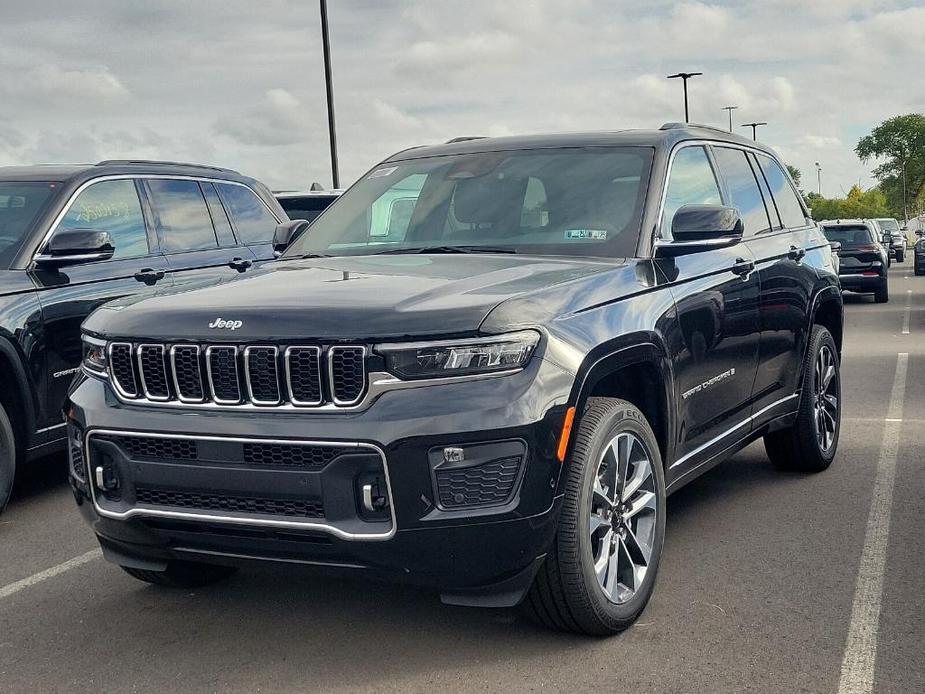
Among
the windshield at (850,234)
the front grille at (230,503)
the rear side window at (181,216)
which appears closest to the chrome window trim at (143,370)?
the front grille at (230,503)

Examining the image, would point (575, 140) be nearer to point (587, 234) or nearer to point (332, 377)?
point (587, 234)

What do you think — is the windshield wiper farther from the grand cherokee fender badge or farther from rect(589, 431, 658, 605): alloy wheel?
the grand cherokee fender badge

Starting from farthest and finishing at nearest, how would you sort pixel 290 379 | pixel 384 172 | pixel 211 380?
pixel 384 172
pixel 211 380
pixel 290 379

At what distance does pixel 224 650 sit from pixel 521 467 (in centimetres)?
136

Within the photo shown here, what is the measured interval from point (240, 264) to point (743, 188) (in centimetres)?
307

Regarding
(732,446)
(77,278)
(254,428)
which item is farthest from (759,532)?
(77,278)

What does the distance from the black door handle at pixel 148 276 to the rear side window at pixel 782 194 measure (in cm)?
357

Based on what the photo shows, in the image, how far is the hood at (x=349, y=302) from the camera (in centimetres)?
369

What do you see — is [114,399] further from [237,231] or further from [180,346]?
[237,231]

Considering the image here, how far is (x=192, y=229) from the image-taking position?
311 inches

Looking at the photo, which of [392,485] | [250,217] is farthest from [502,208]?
[250,217]

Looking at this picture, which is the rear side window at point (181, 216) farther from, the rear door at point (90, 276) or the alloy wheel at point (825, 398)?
the alloy wheel at point (825, 398)

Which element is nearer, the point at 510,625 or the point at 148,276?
the point at 510,625

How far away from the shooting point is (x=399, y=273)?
443 centimetres
